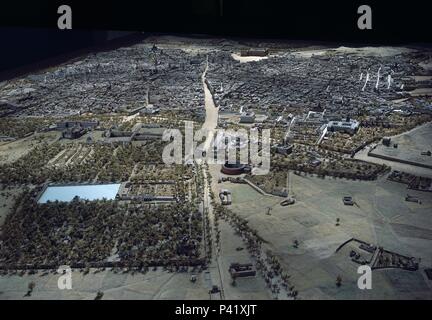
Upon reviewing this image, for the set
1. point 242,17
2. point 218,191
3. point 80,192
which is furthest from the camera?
point 80,192

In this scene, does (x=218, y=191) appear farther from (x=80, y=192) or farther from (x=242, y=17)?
(x=242, y=17)

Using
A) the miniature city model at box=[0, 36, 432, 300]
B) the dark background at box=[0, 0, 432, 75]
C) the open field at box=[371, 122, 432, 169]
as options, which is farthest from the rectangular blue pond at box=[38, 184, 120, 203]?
the dark background at box=[0, 0, 432, 75]

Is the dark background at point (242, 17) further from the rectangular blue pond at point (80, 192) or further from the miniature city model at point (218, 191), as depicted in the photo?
Result: the rectangular blue pond at point (80, 192)

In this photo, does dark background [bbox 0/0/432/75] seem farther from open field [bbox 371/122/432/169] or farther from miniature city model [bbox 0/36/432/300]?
open field [bbox 371/122/432/169]

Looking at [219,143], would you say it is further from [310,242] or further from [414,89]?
[414,89]

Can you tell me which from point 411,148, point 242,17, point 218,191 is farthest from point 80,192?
point 242,17

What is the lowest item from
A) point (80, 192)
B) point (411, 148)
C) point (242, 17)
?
point (80, 192)
